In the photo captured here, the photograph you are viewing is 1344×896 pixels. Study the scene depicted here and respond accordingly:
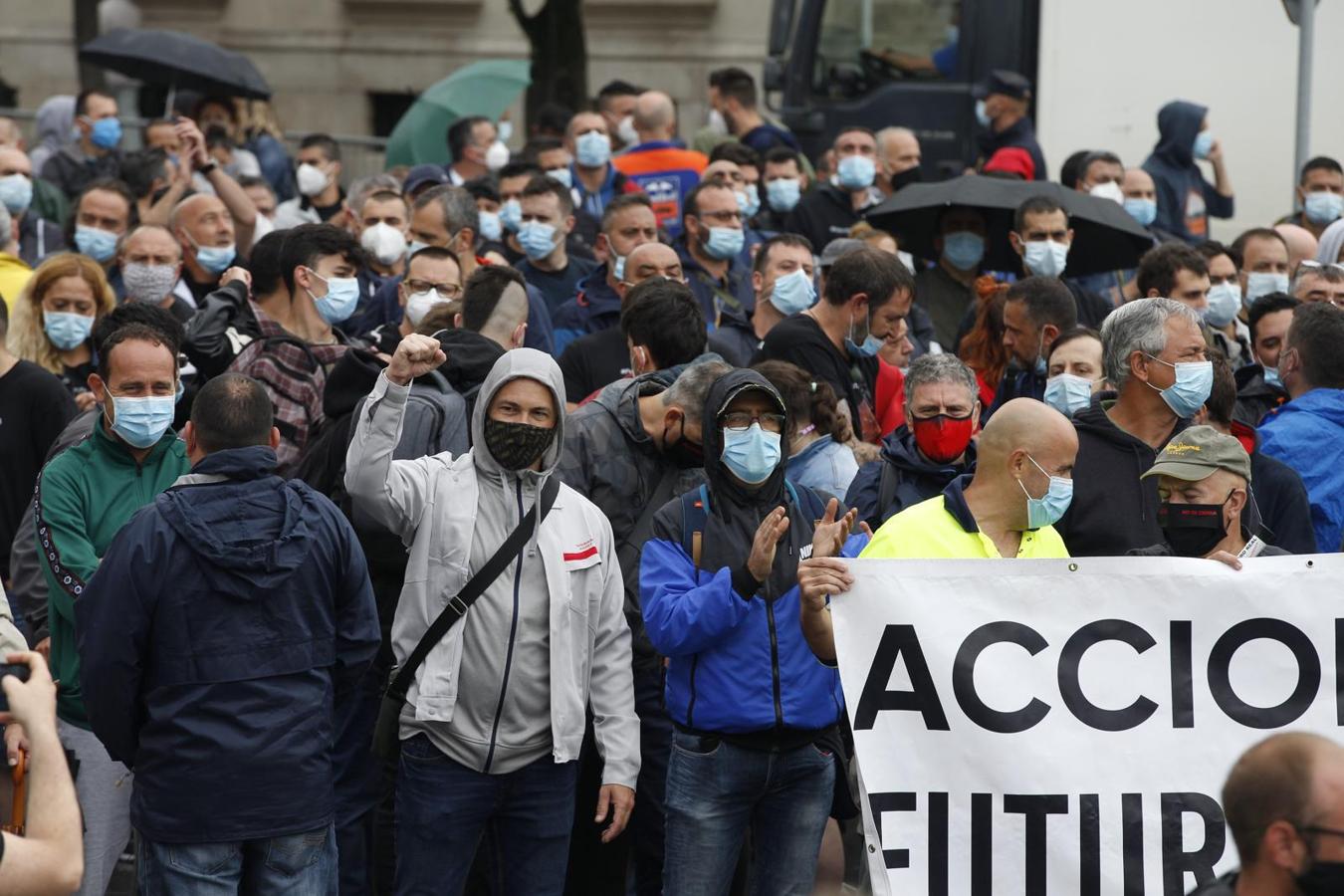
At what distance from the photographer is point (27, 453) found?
748 cm

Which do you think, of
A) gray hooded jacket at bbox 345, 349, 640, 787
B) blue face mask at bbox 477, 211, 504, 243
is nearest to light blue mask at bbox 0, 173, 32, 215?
blue face mask at bbox 477, 211, 504, 243

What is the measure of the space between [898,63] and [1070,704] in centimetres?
1140

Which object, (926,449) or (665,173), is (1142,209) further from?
(926,449)

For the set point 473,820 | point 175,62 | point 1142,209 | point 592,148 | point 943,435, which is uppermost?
point 175,62

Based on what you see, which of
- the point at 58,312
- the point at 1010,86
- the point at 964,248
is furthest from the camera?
the point at 1010,86

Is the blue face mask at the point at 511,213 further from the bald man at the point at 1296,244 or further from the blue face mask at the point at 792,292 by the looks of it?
the bald man at the point at 1296,244

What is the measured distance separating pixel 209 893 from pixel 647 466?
2128 millimetres

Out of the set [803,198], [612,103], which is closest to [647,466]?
[803,198]

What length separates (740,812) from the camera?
6.05 meters

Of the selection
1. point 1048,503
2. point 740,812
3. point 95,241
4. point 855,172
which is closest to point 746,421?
point 1048,503

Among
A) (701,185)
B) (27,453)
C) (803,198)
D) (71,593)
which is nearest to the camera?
(71,593)

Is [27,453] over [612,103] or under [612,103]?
under

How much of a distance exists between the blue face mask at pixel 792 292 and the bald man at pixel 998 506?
3602mm

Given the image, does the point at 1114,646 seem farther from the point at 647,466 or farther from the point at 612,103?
the point at 612,103
